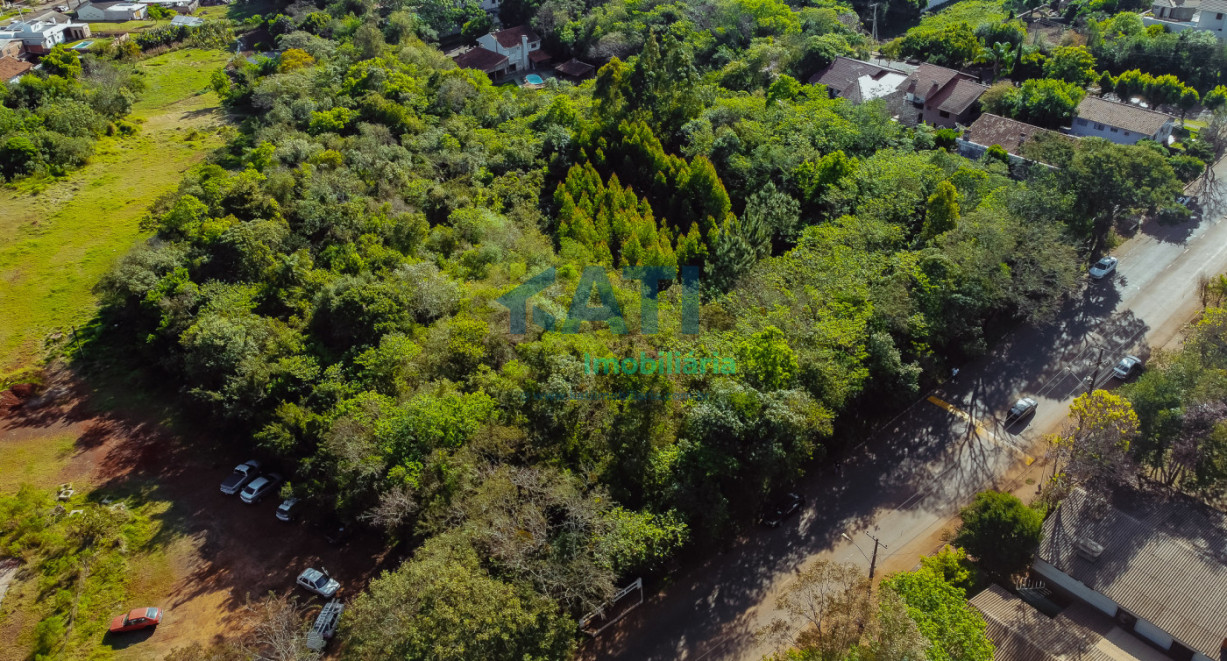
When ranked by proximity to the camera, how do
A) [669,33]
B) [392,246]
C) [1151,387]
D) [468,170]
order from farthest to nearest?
1. [669,33]
2. [468,170]
3. [392,246]
4. [1151,387]

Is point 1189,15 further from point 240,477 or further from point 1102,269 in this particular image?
point 240,477

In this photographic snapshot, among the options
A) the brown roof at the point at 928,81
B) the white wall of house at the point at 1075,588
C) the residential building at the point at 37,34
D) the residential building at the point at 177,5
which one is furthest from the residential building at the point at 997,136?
the residential building at the point at 177,5

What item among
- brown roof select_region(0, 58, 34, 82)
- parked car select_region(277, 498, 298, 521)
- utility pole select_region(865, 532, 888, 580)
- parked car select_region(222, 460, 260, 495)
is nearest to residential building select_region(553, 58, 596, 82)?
parked car select_region(222, 460, 260, 495)

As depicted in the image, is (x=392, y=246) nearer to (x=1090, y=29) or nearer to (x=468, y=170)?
(x=468, y=170)

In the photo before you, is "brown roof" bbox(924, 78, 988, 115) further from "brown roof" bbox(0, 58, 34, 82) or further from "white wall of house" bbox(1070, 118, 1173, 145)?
"brown roof" bbox(0, 58, 34, 82)

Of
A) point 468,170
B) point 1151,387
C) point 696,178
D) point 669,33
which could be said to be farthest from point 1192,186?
point 468,170

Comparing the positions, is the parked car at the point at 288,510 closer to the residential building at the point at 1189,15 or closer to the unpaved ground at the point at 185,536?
the unpaved ground at the point at 185,536
